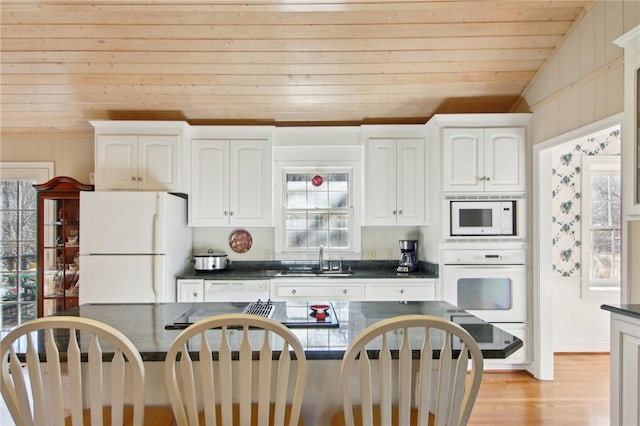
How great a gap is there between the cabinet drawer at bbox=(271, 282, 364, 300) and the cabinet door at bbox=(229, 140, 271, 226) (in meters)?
0.68

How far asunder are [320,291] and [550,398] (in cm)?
201

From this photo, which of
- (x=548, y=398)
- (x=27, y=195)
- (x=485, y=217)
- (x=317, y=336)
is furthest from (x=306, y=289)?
(x=27, y=195)

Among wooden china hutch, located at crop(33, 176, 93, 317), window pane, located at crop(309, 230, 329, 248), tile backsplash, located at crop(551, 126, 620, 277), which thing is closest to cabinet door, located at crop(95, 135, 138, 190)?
wooden china hutch, located at crop(33, 176, 93, 317)

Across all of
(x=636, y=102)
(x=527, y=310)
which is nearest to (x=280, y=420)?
(x=636, y=102)

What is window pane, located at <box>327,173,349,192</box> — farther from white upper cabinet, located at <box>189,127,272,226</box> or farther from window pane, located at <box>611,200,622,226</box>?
window pane, located at <box>611,200,622,226</box>

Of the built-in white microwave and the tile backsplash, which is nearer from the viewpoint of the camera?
the built-in white microwave

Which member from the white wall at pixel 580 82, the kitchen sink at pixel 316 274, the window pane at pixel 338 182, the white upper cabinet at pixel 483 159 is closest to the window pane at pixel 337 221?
the window pane at pixel 338 182

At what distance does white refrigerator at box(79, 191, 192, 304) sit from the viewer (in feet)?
10.8

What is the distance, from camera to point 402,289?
3564 mm

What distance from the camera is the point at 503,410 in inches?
112

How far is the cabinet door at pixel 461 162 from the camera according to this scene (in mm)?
3541

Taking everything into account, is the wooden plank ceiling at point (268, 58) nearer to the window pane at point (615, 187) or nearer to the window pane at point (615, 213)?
the window pane at point (615, 187)

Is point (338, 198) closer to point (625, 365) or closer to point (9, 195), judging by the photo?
point (625, 365)

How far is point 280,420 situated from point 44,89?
12.4 feet
